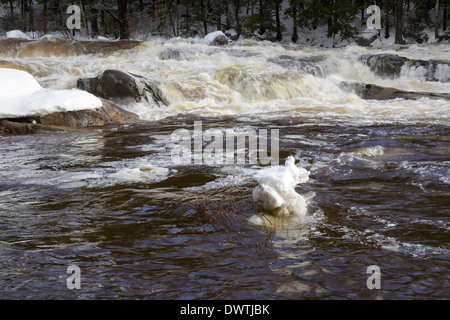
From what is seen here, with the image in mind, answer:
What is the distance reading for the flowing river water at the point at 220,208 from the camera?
2398 millimetres

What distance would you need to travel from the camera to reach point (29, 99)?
27.0ft

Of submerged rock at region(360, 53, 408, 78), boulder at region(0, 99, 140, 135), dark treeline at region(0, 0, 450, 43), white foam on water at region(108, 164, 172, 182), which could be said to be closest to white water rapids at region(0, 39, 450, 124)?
submerged rock at region(360, 53, 408, 78)

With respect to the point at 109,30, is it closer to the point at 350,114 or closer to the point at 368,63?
the point at 368,63

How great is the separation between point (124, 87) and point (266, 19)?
18707 mm

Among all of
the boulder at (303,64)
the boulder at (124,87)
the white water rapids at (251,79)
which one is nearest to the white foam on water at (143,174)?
the white water rapids at (251,79)

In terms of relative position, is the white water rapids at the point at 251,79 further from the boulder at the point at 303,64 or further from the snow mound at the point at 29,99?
the snow mound at the point at 29,99

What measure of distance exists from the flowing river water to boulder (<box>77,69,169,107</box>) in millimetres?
1894

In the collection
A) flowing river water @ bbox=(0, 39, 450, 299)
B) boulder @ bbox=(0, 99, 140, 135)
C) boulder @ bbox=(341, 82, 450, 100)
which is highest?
boulder @ bbox=(341, 82, 450, 100)

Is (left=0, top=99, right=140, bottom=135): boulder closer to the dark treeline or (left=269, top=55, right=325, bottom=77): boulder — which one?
(left=269, top=55, right=325, bottom=77): boulder


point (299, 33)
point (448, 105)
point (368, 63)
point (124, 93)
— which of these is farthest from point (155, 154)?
point (299, 33)

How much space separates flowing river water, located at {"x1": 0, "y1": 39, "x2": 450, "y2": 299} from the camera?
240cm

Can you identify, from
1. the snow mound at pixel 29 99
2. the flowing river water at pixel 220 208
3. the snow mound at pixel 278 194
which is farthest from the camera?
the snow mound at pixel 29 99

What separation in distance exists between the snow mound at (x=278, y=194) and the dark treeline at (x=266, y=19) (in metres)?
20.6
